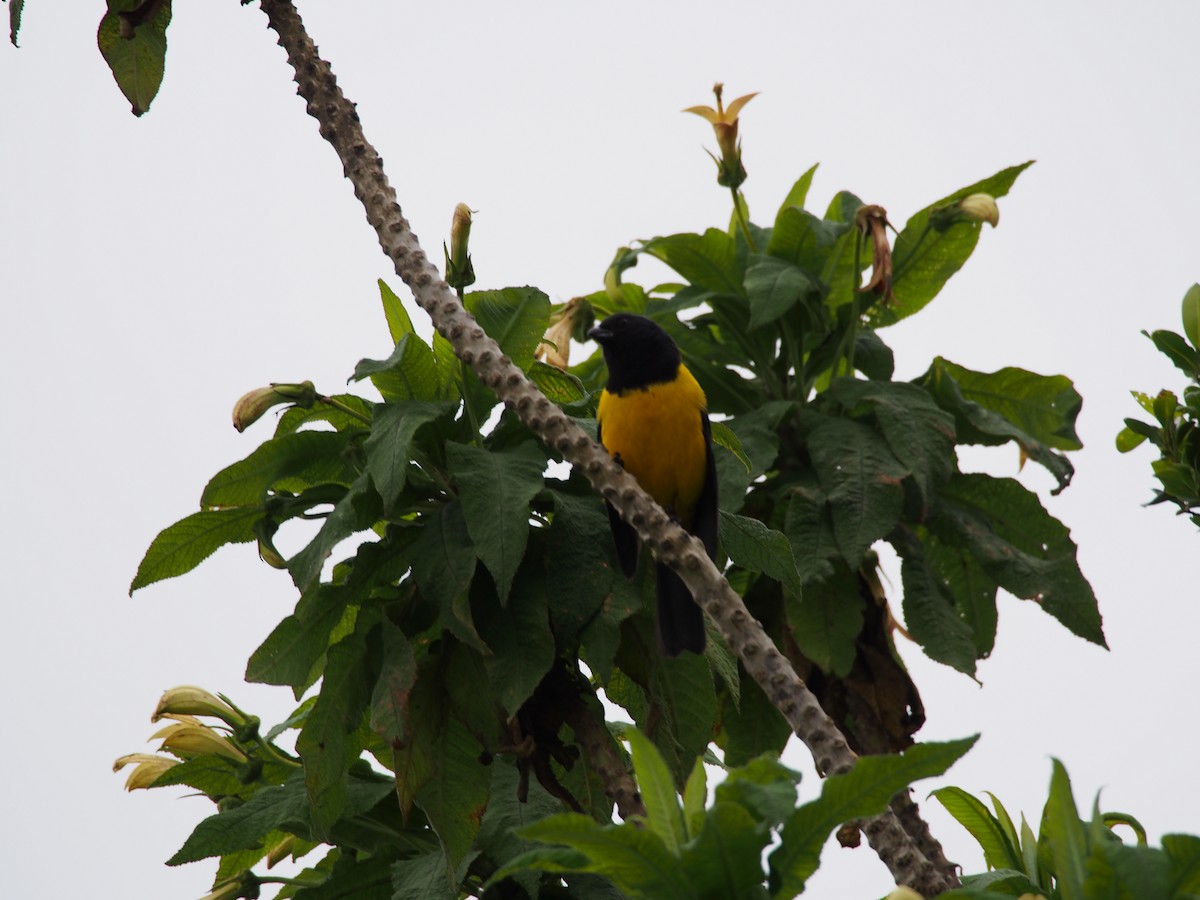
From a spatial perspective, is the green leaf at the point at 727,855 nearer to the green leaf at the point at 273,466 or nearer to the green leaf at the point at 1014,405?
the green leaf at the point at 273,466

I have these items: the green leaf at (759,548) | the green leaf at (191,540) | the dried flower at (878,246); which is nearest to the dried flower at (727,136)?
the dried flower at (878,246)

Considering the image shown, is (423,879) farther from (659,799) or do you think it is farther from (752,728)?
(752,728)

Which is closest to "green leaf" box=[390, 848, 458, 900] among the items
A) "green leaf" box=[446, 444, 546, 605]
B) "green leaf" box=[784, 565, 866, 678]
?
"green leaf" box=[446, 444, 546, 605]

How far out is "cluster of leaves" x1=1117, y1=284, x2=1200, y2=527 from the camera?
314cm

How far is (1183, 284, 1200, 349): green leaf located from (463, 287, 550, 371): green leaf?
5.72ft

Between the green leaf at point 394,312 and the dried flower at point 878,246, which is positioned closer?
the green leaf at point 394,312

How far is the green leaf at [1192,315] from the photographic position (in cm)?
335

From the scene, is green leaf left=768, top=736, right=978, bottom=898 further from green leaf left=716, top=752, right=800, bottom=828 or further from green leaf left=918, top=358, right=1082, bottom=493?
green leaf left=918, top=358, right=1082, bottom=493

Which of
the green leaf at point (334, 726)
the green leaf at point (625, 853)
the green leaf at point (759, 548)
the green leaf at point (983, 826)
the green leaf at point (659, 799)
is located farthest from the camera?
the green leaf at point (759, 548)

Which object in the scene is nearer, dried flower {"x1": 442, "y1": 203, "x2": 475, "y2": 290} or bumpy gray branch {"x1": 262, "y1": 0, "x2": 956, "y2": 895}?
bumpy gray branch {"x1": 262, "y1": 0, "x2": 956, "y2": 895}

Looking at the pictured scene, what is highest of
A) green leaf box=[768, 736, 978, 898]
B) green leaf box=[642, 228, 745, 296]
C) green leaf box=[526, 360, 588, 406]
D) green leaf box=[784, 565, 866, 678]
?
green leaf box=[642, 228, 745, 296]

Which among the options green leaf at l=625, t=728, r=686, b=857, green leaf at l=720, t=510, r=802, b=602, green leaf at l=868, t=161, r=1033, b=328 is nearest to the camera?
green leaf at l=625, t=728, r=686, b=857

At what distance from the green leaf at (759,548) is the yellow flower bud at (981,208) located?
5.97ft

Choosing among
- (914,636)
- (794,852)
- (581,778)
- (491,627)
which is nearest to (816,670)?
(914,636)
